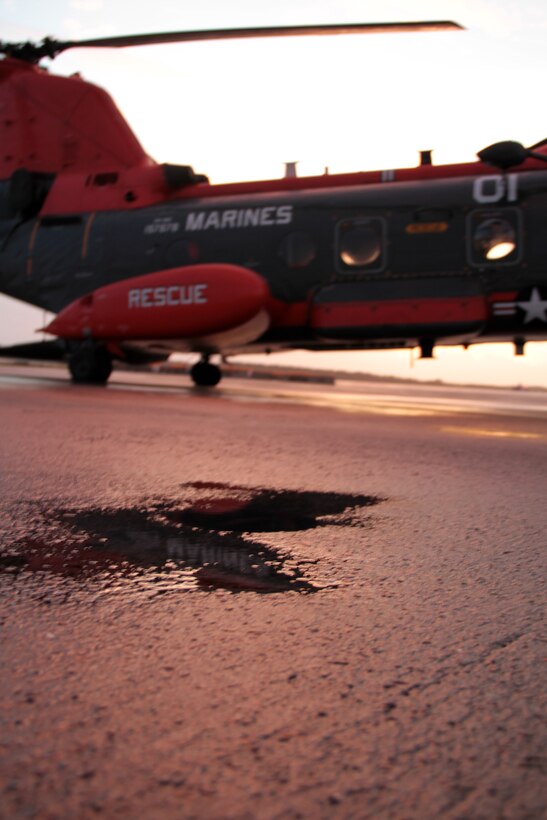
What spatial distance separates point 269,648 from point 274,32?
10.1 metres

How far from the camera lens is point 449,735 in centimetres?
105

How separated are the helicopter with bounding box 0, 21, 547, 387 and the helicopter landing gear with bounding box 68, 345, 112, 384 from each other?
0.02m

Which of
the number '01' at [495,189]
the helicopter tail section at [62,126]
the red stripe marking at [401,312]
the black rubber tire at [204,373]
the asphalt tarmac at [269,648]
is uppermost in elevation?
the helicopter tail section at [62,126]

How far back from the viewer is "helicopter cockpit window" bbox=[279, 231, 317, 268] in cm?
997

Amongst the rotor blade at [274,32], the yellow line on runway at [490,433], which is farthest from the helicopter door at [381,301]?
the yellow line on runway at [490,433]

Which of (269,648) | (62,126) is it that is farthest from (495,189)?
(269,648)

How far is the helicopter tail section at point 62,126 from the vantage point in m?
12.3

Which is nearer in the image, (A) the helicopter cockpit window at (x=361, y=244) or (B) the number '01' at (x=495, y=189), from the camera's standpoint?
(B) the number '01' at (x=495, y=189)

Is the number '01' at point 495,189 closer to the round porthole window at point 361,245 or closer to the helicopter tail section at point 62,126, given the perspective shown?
the round porthole window at point 361,245

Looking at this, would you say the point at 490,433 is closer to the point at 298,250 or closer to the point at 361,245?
the point at 361,245

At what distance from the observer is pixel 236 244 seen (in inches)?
412

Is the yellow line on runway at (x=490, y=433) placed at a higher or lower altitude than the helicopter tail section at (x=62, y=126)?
lower

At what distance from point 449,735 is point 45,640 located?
29.5 inches

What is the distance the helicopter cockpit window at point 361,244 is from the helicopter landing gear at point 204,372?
13.8 feet
